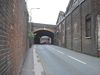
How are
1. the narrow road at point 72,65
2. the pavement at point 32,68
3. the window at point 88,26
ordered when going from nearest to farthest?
the pavement at point 32,68, the narrow road at point 72,65, the window at point 88,26

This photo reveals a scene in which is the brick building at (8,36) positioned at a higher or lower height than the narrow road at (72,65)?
higher

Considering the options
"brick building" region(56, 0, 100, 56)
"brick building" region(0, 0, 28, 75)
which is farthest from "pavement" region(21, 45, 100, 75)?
"brick building" region(0, 0, 28, 75)

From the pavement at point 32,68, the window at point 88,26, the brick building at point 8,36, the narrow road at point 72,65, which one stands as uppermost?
the window at point 88,26

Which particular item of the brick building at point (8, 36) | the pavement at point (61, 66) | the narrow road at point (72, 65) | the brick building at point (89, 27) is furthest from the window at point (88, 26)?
the brick building at point (8, 36)

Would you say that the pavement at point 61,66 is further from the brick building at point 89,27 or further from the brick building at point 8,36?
the brick building at point 8,36

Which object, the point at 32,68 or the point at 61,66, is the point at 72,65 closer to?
the point at 61,66

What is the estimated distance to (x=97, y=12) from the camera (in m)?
23.9

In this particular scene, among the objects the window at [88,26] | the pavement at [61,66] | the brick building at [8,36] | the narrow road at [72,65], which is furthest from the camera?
the window at [88,26]

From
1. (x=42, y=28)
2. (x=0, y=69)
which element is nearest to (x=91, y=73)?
(x=0, y=69)

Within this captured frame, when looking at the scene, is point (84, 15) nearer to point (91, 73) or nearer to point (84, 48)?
point (84, 48)

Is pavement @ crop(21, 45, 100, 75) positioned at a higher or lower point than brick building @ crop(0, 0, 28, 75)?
lower

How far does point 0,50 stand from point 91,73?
28.4 ft

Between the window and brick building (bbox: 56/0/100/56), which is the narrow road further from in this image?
the window

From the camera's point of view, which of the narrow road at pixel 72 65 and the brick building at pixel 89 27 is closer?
the narrow road at pixel 72 65
